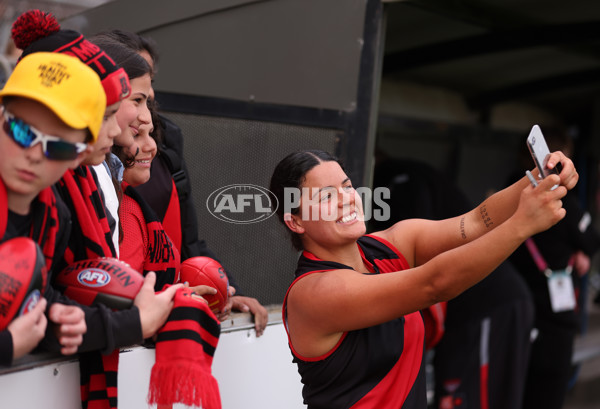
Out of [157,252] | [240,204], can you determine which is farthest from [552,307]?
[157,252]

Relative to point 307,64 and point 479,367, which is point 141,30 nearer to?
point 307,64

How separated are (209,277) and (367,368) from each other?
684mm

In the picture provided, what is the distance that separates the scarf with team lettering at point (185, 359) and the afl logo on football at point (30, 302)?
38 centimetres

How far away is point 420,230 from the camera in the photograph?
2492 millimetres

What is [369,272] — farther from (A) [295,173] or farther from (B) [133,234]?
(B) [133,234]

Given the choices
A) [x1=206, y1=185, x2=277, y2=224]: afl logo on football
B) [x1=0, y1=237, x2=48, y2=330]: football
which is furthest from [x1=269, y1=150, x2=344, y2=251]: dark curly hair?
[x1=206, y1=185, x2=277, y2=224]: afl logo on football

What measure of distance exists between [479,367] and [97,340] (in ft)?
10.6

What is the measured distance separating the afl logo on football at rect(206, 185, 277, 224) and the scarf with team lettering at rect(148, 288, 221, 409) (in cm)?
143

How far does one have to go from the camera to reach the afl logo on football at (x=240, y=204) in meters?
3.44

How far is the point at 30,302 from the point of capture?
5.50 feet

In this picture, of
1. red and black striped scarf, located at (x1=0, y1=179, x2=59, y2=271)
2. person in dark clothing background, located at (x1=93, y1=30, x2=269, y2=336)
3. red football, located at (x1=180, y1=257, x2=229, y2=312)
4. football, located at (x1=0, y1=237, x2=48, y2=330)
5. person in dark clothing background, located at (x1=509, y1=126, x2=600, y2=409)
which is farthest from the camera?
person in dark clothing background, located at (x1=509, y1=126, x2=600, y2=409)

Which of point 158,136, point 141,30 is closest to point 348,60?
point 158,136

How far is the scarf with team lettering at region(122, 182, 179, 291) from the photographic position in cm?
237

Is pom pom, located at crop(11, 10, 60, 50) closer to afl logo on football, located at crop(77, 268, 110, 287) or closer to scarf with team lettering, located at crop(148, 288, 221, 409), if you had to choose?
afl logo on football, located at crop(77, 268, 110, 287)
